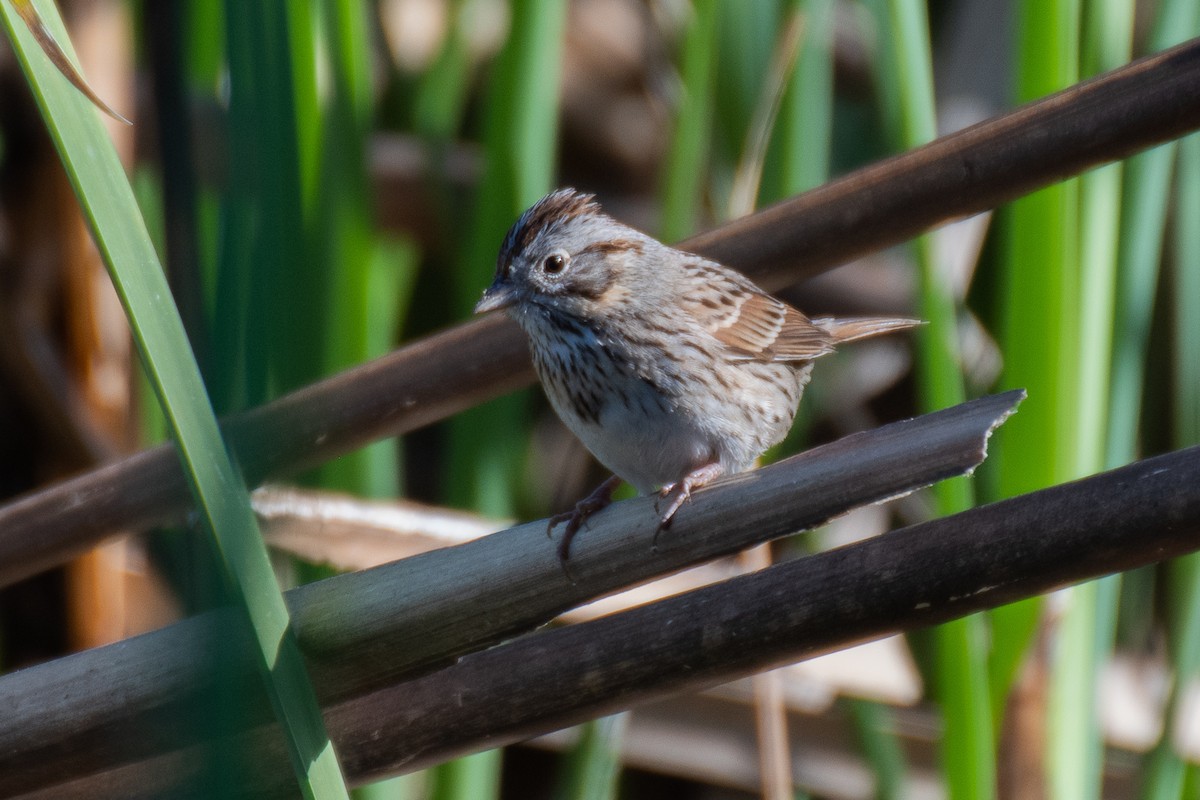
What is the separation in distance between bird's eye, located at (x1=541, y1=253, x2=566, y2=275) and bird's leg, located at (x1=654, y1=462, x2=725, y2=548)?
1.41 ft

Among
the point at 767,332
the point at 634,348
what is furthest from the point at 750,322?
the point at 634,348

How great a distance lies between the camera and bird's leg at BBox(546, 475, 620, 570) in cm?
130

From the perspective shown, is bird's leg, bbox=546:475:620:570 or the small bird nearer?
bird's leg, bbox=546:475:620:570

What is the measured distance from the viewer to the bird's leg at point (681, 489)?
51.9 inches

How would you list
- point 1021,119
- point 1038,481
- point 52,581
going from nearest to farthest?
point 1021,119
point 1038,481
point 52,581

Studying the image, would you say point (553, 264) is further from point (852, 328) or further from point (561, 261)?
point (852, 328)

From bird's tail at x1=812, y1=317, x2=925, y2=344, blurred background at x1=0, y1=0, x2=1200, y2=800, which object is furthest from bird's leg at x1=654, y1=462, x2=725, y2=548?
bird's tail at x1=812, y1=317, x2=925, y2=344

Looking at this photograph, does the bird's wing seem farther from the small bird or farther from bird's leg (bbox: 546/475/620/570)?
bird's leg (bbox: 546/475/620/570)

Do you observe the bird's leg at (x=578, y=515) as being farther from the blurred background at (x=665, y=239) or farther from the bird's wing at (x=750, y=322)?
the bird's wing at (x=750, y=322)

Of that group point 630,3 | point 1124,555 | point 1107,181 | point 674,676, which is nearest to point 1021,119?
point 1107,181

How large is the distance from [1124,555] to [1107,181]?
96 cm

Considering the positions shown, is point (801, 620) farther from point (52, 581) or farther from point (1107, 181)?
point (52, 581)

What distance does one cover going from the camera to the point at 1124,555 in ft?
3.71

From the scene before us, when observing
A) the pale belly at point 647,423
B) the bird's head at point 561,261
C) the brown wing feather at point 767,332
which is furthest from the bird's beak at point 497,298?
the brown wing feather at point 767,332
